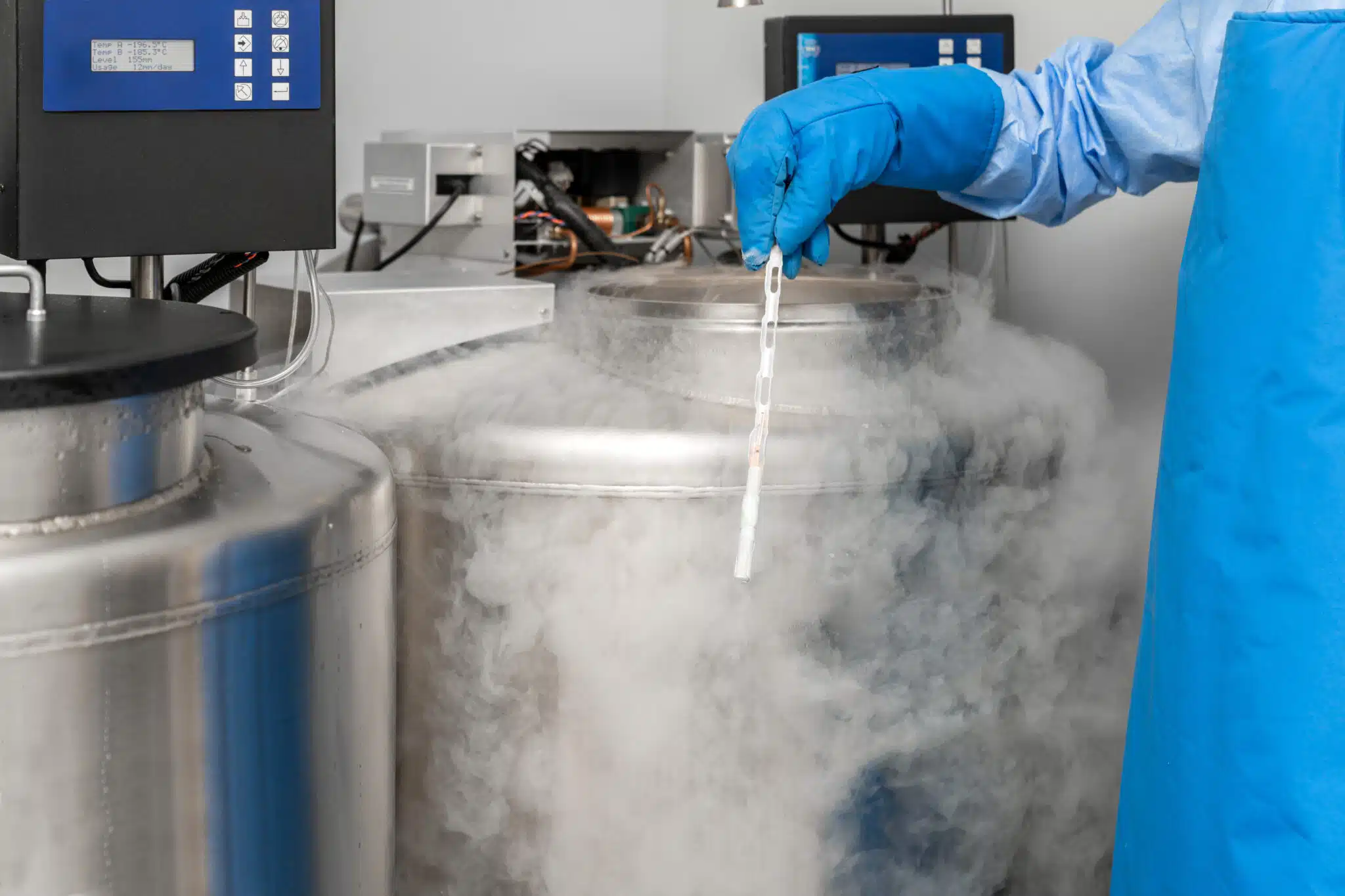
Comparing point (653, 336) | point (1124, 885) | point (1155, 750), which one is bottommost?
point (1124, 885)

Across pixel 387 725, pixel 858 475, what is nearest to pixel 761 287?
pixel 858 475

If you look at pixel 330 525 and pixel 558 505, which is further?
pixel 558 505

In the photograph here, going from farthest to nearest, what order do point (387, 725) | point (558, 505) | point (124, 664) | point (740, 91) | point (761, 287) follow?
point (740, 91) → point (761, 287) → point (558, 505) → point (387, 725) → point (124, 664)

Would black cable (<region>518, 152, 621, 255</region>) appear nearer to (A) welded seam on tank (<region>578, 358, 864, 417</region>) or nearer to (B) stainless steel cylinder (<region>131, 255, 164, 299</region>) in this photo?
(A) welded seam on tank (<region>578, 358, 864, 417</region>)

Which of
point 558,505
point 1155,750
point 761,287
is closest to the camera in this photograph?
point 1155,750

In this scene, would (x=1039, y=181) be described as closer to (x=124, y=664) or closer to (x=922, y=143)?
(x=922, y=143)

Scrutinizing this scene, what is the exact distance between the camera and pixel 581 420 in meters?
1.35

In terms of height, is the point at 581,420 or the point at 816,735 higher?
the point at 581,420

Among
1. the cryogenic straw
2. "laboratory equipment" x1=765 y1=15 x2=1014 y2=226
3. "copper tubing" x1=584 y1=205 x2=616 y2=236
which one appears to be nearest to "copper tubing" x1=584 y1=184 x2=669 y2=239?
"copper tubing" x1=584 y1=205 x2=616 y2=236

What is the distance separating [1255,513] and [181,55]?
95cm

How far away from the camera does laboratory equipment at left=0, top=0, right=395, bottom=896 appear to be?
0.91 metres

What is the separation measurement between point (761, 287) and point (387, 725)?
641mm

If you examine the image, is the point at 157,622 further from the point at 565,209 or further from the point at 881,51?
the point at 881,51

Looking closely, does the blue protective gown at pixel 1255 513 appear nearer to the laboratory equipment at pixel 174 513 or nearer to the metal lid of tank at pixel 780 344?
the metal lid of tank at pixel 780 344
